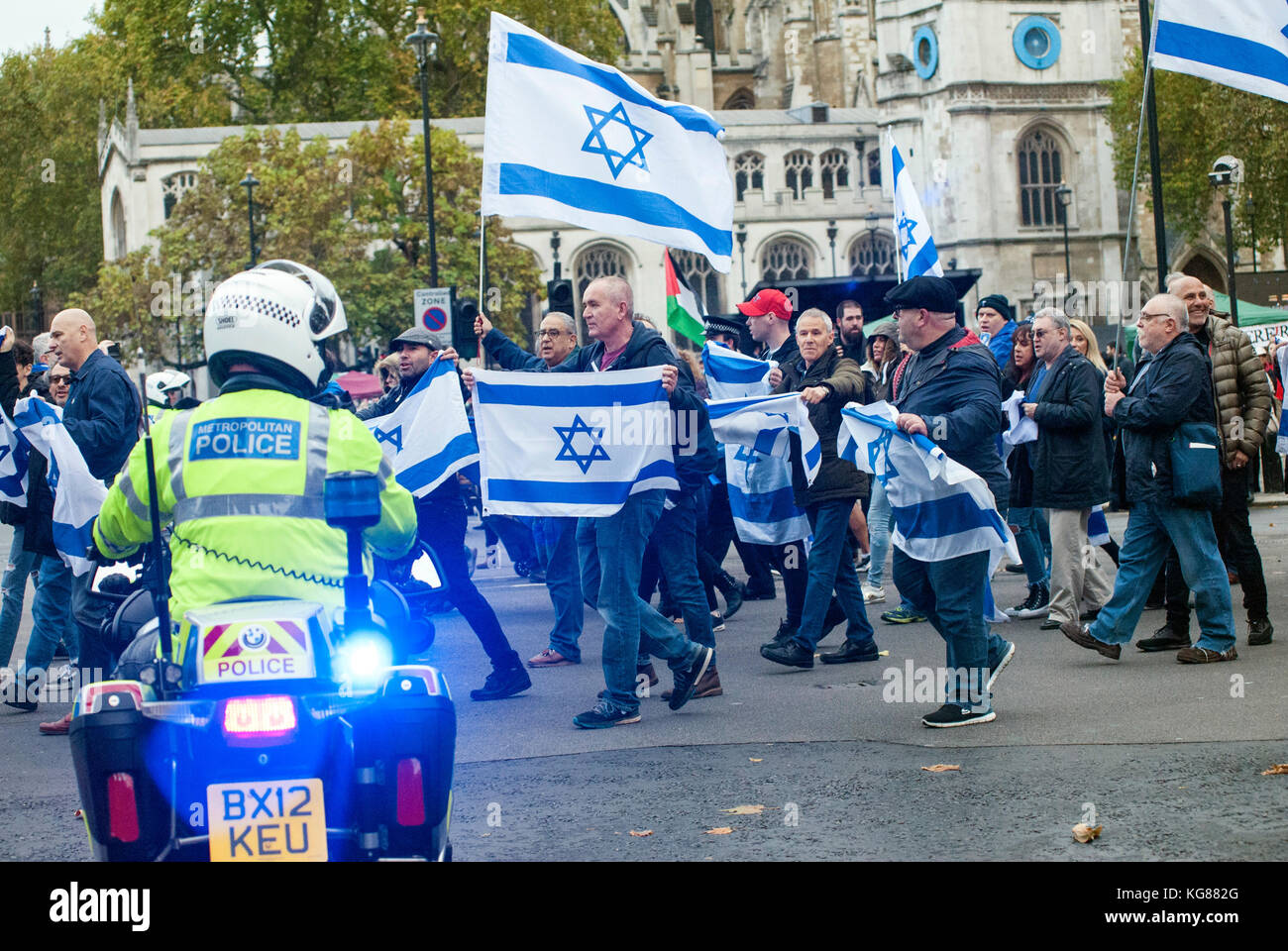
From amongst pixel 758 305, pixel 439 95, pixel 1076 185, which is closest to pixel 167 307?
pixel 439 95

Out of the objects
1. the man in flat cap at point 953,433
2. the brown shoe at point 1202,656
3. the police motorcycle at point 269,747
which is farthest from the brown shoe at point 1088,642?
the police motorcycle at point 269,747

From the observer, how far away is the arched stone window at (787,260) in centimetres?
7081

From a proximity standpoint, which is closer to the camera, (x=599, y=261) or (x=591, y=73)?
(x=591, y=73)

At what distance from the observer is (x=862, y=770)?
256 inches

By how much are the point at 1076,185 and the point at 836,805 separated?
63.0m

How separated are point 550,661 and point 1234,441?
3.99 meters

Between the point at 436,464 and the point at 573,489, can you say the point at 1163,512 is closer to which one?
the point at 573,489

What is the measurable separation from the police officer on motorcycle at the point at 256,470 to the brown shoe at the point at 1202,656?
5217mm

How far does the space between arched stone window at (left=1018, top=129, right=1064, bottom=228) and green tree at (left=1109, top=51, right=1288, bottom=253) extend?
3.09 metres

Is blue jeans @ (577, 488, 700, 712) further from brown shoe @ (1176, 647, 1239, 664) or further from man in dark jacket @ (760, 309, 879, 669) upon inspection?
brown shoe @ (1176, 647, 1239, 664)

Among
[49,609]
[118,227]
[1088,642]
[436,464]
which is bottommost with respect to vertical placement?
[1088,642]

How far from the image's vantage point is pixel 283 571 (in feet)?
13.9

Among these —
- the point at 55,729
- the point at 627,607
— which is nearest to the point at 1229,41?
the point at 627,607
